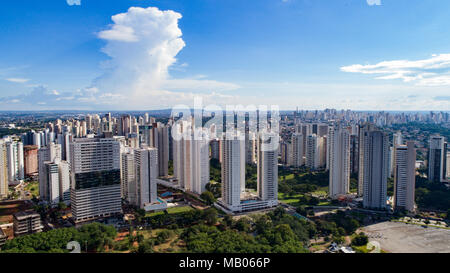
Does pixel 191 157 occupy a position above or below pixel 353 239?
above

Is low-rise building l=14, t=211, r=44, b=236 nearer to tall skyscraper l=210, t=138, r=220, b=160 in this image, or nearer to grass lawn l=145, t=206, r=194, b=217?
grass lawn l=145, t=206, r=194, b=217

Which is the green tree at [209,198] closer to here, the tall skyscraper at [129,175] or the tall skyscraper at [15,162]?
the tall skyscraper at [129,175]

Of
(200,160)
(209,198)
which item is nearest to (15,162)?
(200,160)

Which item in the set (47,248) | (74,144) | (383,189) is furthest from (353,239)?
(74,144)

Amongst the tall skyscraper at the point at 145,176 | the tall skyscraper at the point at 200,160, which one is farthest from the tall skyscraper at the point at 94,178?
the tall skyscraper at the point at 200,160

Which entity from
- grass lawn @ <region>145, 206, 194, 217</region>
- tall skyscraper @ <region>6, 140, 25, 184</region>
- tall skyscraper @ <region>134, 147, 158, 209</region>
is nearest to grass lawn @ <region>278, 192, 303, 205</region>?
grass lawn @ <region>145, 206, 194, 217</region>
